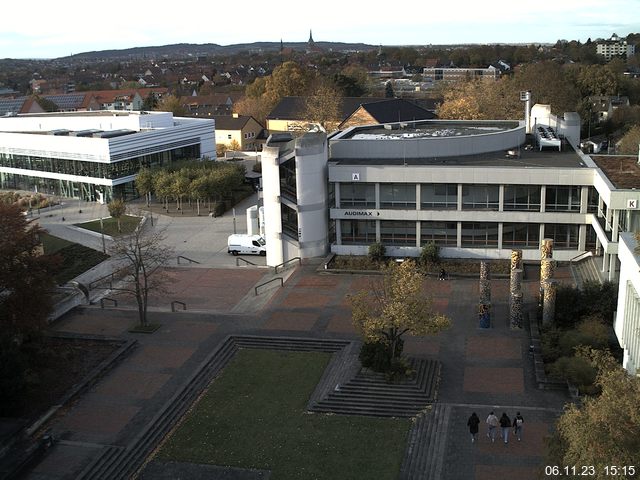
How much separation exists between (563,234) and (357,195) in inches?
490

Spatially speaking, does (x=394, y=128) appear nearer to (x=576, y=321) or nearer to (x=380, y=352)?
(x=576, y=321)

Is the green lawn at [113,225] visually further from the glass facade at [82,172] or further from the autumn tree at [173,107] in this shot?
the autumn tree at [173,107]

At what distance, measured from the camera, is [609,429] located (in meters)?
14.6

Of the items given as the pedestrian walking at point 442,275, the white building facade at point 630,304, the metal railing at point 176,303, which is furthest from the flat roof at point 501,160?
the white building facade at point 630,304

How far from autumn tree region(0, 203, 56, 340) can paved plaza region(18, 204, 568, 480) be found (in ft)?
12.4

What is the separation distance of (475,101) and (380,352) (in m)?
55.6

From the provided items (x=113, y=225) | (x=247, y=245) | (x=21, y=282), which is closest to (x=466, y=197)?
(x=247, y=245)

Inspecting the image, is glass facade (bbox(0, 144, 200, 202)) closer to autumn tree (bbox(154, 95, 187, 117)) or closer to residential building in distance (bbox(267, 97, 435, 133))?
residential building in distance (bbox(267, 97, 435, 133))

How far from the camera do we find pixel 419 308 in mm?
27906

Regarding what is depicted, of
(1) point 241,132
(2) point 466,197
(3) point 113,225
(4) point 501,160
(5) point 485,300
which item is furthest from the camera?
(1) point 241,132

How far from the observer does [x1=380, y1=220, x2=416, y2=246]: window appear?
44219 mm

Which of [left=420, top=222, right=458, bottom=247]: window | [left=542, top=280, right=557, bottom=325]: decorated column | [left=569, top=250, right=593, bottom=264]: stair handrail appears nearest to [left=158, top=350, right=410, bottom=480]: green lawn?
[left=542, top=280, right=557, bottom=325]: decorated column

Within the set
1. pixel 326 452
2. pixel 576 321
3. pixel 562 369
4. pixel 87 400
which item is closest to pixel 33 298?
pixel 87 400

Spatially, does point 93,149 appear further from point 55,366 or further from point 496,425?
point 496,425
